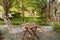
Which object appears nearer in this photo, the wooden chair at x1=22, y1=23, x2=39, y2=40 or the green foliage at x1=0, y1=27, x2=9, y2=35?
the wooden chair at x1=22, y1=23, x2=39, y2=40

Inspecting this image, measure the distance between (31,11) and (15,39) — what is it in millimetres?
5617

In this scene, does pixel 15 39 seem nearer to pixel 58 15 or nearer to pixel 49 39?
pixel 49 39

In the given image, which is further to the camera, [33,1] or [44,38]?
[33,1]

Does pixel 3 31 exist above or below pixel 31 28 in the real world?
below

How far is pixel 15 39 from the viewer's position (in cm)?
733

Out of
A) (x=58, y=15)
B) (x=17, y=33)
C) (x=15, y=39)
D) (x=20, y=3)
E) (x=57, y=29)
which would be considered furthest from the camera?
(x=20, y=3)

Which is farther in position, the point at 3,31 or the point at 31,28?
the point at 3,31

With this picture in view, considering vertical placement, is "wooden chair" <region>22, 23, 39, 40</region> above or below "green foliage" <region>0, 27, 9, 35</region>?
above

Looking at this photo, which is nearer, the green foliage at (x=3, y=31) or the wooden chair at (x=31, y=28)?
the wooden chair at (x=31, y=28)

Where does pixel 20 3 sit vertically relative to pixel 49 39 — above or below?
above

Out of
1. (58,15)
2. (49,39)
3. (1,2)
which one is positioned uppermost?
(1,2)

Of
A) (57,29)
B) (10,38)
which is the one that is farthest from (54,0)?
(10,38)

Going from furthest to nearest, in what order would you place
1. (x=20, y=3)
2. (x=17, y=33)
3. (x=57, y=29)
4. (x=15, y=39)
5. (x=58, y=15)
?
(x=20, y=3) < (x=58, y=15) < (x=57, y=29) < (x=17, y=33) < (x=15, y=39)

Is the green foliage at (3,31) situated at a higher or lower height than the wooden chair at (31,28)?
lower
